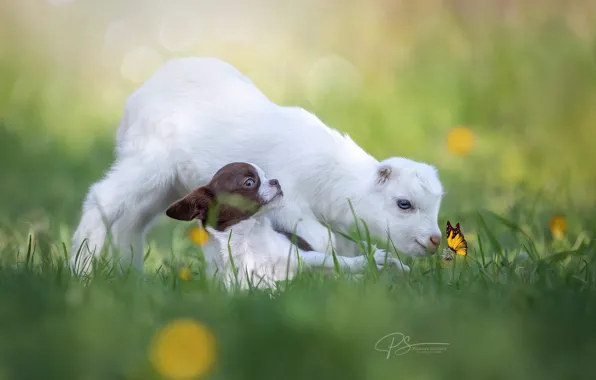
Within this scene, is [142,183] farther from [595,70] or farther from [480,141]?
[595,70]

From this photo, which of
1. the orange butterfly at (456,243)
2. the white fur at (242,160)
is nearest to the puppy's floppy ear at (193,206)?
the white fur at (242,160)

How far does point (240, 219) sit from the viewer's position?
2.77 metres

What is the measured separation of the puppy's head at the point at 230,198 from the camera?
273 centimetres

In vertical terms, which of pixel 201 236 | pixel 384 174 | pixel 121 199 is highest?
pixel 121 199

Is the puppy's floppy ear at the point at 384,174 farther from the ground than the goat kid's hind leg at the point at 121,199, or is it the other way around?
the goat kid's hind leg at the point at 121,199

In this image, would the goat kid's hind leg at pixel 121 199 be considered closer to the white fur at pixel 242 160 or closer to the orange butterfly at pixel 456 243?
the white fur at pixel 242 160

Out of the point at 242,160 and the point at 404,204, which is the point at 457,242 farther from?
the point at 242,160

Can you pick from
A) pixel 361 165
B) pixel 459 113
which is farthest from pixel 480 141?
pixel 361 165

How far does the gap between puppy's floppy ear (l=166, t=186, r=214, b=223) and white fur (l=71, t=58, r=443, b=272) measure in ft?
1.04

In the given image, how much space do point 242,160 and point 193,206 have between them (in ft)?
1.68

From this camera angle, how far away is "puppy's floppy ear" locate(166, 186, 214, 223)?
8.75ft

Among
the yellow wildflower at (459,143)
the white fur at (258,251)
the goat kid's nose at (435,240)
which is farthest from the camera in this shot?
the yellow wildflower at (459,143)

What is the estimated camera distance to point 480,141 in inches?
202

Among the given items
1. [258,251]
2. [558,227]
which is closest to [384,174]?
[258,251]
